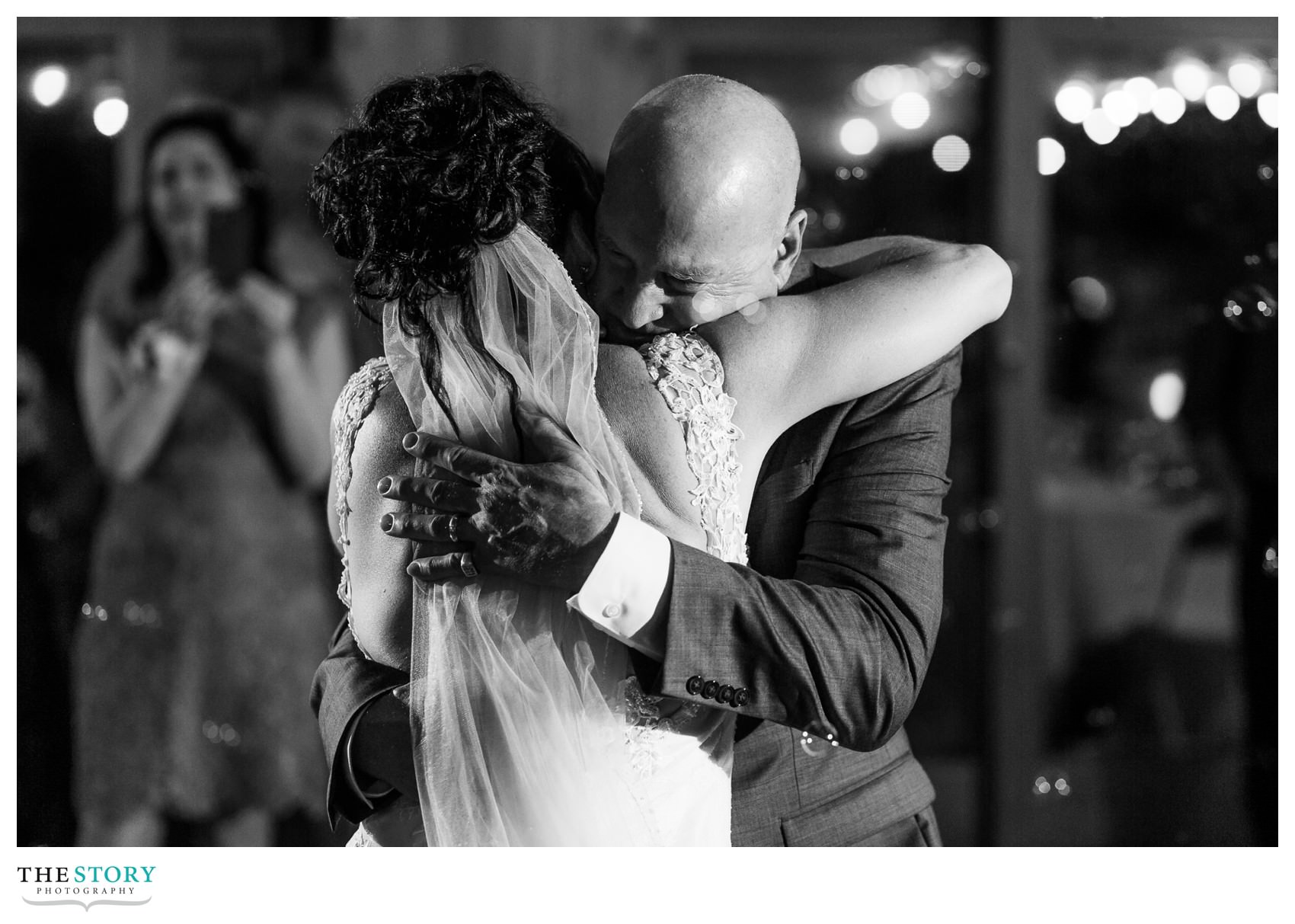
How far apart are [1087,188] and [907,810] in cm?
188

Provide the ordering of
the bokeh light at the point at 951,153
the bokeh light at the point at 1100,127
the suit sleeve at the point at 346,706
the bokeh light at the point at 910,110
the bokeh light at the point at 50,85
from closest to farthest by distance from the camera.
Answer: the suit sleeve at the point at 346,706
the bokeh light at the point at 50,85
the bokeh light at the point at 910,110
the bokeh light at the point at 951,153
the bokeh light at the point at 1100,127

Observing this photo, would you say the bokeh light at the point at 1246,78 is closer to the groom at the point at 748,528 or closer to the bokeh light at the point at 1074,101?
the bokeh light at the point at 1074,101

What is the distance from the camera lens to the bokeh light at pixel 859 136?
2.14m

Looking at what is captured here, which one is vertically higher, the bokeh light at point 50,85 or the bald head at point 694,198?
the bokeh light at point 50,85

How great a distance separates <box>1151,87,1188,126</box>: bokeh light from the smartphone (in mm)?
1852

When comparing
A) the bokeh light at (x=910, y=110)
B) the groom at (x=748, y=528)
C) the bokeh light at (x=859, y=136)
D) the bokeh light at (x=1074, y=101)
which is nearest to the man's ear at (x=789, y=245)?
the groom at (x=748, y=528)

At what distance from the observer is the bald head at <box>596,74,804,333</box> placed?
0.79 m

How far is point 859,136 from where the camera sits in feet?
7.04

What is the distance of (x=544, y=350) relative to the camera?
2.79 ft

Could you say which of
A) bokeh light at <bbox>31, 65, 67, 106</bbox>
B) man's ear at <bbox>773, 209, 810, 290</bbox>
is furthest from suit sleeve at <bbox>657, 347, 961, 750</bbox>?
bokeh light at <bbox>31, 65, 67, 106</bbox>

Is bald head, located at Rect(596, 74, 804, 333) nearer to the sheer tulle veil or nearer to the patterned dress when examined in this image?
the sheer tulle veil

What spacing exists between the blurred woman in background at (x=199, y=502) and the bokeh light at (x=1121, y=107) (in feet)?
5.45
